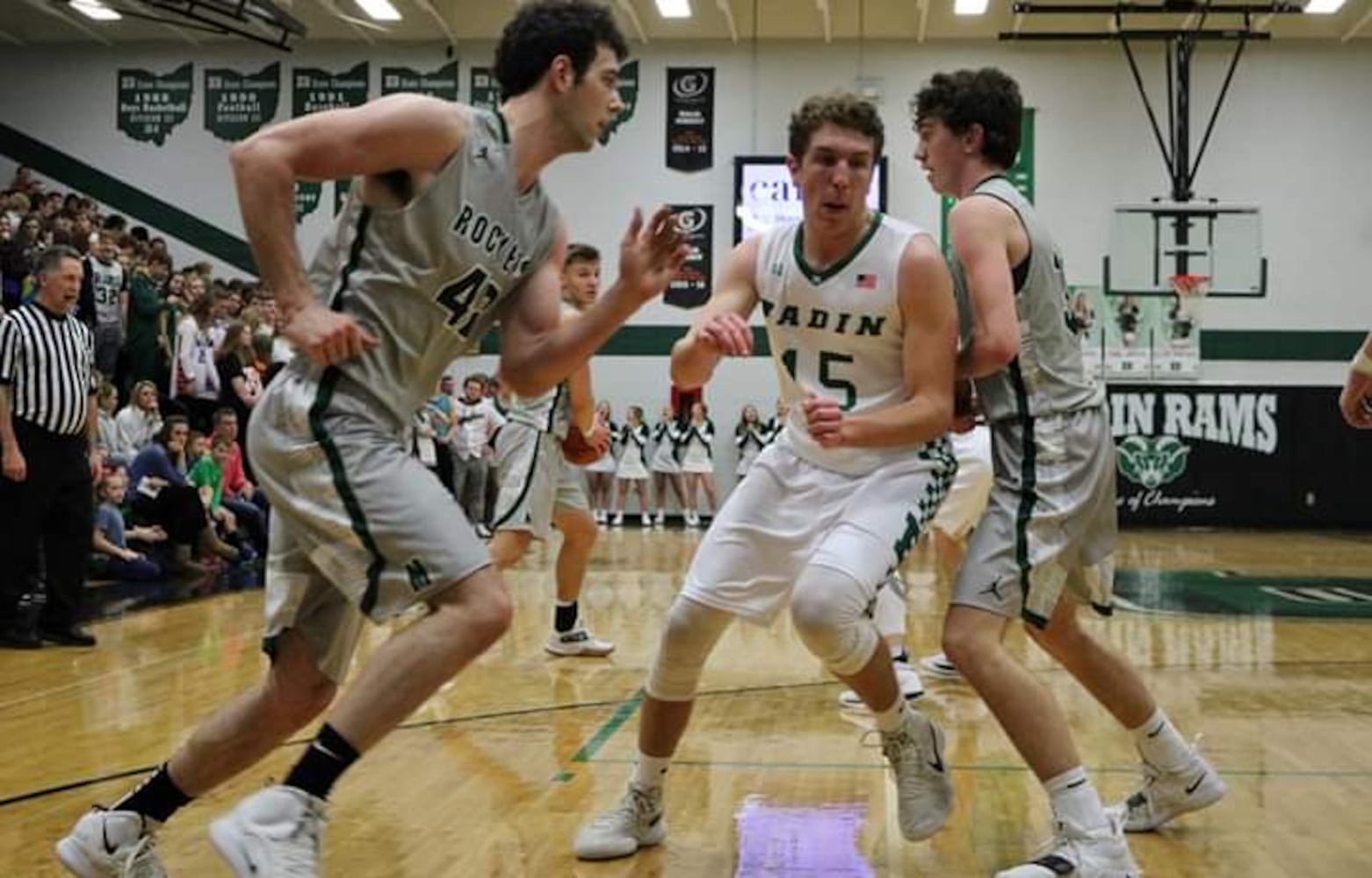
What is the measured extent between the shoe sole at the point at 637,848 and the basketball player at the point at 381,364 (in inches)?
32.3

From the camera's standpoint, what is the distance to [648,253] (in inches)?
122

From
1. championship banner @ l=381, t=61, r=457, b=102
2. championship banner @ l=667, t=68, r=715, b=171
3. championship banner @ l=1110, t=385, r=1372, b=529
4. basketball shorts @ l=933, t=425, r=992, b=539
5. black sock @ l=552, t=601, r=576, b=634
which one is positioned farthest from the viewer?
championship banner @ l=667, t=68, r=715, b=171

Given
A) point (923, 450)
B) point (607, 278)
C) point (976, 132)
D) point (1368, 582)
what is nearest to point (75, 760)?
point (923, 450)

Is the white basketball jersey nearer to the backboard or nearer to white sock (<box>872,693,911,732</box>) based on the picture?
white sock (<box>872,693,911,732</box>)

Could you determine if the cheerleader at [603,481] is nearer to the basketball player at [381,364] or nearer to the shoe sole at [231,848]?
the basketball player at [381,364]

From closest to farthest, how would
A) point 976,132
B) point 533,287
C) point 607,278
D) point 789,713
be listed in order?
point 533,287
point 976,132
point 789,713
point 607,278

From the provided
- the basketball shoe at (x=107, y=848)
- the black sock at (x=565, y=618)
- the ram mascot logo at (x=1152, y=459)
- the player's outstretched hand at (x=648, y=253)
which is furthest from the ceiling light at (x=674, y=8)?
the basketball shoe at (x=107, y=848)

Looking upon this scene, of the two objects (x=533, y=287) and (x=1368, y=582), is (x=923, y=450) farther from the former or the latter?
(x=1368, y=582)

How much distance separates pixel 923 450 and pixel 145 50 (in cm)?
2116

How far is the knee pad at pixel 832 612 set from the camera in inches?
139

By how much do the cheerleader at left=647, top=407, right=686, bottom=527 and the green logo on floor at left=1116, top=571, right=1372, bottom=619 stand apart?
9469 millimetres

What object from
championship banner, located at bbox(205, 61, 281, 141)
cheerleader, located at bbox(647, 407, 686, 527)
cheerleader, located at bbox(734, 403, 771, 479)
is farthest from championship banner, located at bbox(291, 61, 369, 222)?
cheerleader, located at bbox(734, 403, 771, 479)

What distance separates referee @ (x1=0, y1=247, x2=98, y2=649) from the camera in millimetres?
7418

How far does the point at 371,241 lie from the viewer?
315cm
